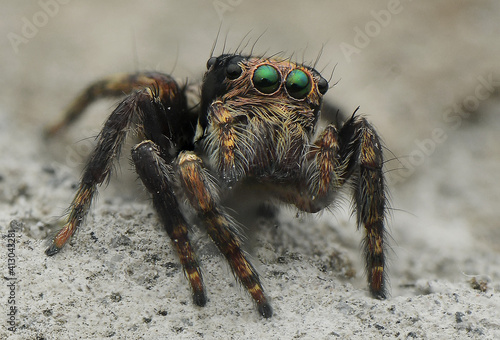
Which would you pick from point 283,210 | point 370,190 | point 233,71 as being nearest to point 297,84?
point 233,71

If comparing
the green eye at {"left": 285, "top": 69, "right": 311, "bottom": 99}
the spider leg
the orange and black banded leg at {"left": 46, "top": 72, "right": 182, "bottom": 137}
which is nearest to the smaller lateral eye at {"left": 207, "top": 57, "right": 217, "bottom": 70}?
the orange and black banded leg at {"left": 46, "top": 72, "right": 182, "bottom": 137}

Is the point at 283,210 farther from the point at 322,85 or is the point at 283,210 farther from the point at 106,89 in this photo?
the point at 106,89

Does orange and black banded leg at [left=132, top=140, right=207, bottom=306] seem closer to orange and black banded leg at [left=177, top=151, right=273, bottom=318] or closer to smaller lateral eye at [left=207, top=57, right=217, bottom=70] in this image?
orange and black banded leg at [left=177, top=151, right=273, bottom=318]

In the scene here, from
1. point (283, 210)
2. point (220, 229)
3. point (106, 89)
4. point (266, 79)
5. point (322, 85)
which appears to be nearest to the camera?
point (220, 229)

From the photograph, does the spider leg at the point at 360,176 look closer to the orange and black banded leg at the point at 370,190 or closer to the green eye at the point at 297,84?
the orange and black banded leg at the point at 370,190

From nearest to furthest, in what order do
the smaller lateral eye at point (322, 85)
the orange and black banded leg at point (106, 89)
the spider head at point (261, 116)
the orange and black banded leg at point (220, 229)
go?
the orange and black banded leg at point (220, 229)
the spider head at point (261, 116)
the smaller lateral eye at point (322, 85)
the orange and black banded leg at point (106, 89)

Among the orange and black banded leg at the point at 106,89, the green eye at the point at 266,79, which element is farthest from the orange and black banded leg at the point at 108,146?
the green eye at the point at 266,79
